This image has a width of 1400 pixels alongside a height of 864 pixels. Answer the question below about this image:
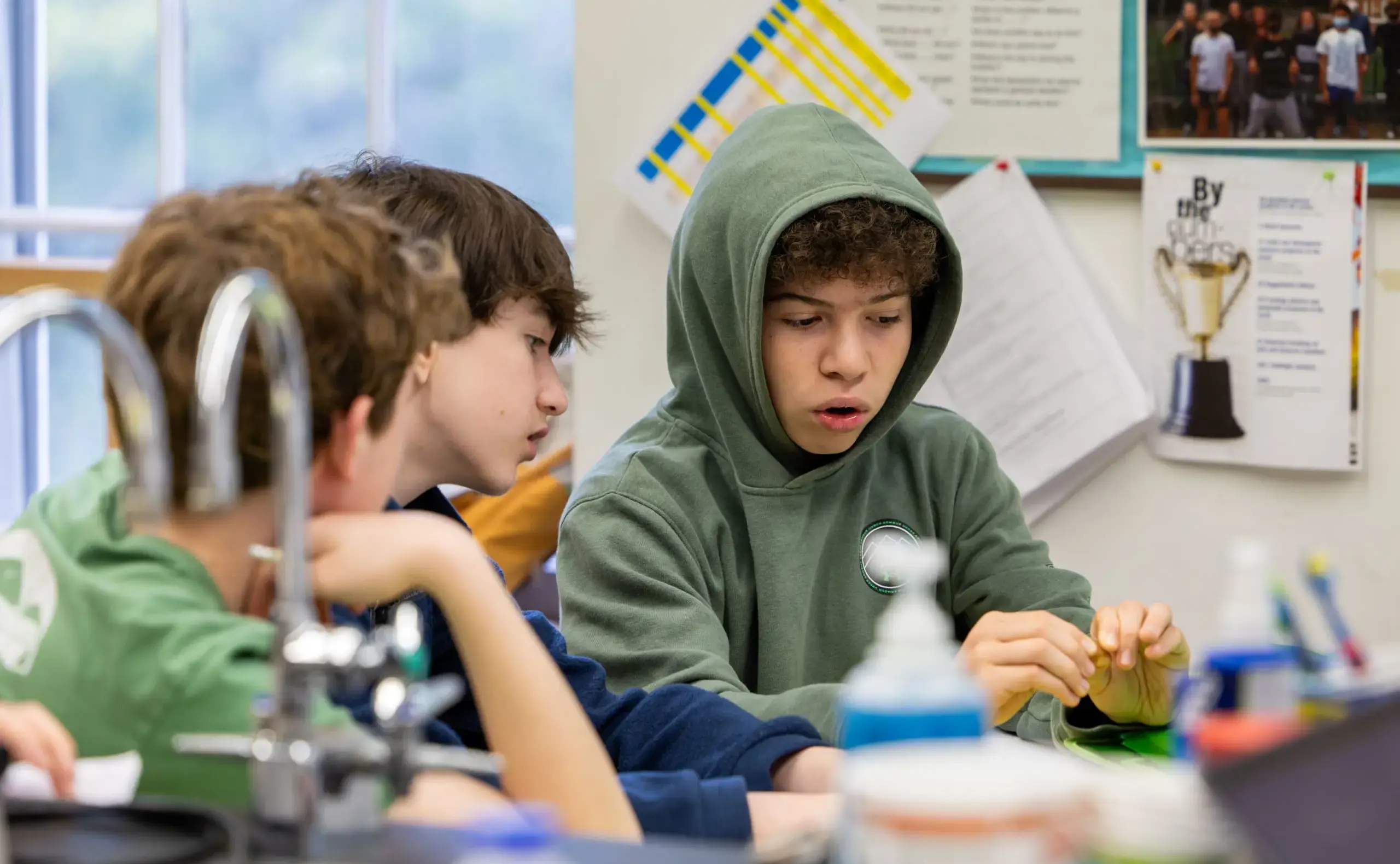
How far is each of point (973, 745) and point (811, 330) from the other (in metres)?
0.88

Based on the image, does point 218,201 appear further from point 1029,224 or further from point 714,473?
point 1029,224

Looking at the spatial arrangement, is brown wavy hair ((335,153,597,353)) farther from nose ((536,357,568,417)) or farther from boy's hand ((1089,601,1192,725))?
boy's hand ((1089,601,1192,725))

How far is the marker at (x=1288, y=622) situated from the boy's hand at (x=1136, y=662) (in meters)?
0.48

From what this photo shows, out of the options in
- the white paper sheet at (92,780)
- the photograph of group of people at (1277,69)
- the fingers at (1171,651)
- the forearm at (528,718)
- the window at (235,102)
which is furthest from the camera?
the window at (235,102)

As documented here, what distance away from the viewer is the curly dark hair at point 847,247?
4.79 ft

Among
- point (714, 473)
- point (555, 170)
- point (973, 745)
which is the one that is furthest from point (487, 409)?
point (555, 170)

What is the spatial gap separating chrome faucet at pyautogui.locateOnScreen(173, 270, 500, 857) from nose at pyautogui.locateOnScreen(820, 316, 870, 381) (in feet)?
2.57

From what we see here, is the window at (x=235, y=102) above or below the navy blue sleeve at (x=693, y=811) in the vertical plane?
above

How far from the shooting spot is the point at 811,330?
4.94 ft

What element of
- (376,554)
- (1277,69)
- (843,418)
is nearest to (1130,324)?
(1277,69)

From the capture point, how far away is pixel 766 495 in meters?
1.54

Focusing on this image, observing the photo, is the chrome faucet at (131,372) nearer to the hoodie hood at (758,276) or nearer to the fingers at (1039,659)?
the fingers at (1039,659)

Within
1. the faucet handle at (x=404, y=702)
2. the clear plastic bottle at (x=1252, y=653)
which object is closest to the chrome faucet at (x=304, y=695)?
the faucet handle at (x=404, y=702)

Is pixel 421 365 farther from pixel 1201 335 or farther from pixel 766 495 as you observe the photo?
pixel 1201 335
